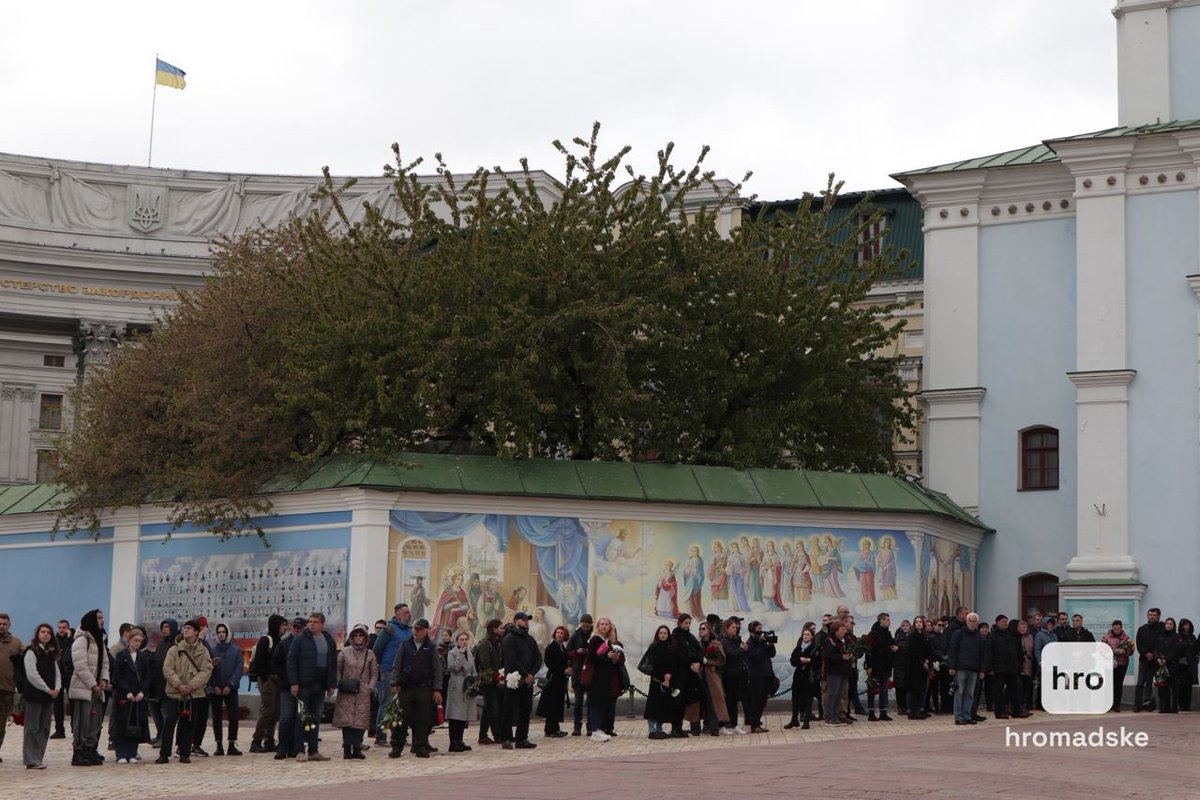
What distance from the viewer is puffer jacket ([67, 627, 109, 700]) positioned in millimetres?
22266

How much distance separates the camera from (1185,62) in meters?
39.2

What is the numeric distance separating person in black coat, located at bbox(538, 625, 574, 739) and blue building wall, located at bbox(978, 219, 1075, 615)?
15060 mm

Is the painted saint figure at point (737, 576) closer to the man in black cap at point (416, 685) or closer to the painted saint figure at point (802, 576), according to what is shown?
the painted saint figure at point (802, 576)

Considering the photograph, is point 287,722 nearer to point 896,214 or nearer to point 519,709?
point 519,709

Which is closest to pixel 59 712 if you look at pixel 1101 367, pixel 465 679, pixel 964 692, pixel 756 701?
pixel 465 679

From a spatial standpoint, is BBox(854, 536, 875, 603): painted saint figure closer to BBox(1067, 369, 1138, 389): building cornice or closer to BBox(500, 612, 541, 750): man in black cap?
BBox(1067, 369, 1138, 389): building cornice

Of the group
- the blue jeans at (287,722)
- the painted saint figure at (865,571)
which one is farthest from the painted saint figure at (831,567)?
the blue jeans at (287,722)

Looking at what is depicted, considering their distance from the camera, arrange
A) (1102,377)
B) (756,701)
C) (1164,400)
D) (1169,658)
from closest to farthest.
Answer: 1. (756,701)
2. (1169,658)
3. (1164,400)
4. (1102,377)

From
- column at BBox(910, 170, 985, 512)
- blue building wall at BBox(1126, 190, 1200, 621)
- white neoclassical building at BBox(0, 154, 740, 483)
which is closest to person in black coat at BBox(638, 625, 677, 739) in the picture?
blue building wall at BBox(1126, 190, 1200, 621)

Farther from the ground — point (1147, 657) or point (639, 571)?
point (639, 571)

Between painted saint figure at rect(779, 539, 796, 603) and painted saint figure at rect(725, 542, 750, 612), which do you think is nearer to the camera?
painted saint figure at rect(725, 542, 750, 612)

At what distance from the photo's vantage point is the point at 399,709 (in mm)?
22797

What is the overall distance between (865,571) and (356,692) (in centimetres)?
1273

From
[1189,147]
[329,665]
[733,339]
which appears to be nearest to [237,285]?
[733,339]
